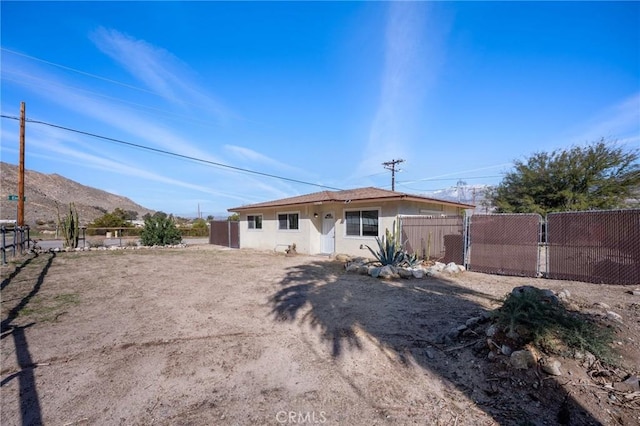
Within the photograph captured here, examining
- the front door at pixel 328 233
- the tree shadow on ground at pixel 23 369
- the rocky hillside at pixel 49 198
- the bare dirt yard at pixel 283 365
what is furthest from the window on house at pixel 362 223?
the rocky hillside at pixel 49 198

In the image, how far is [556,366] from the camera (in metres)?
2.89

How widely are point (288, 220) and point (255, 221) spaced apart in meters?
3.42

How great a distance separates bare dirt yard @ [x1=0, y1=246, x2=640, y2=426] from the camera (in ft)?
8.46

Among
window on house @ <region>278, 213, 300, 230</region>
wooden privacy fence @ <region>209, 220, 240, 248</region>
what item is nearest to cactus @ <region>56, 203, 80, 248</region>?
wooden privacy fence @ <region>209, 220, 240, 248</region>

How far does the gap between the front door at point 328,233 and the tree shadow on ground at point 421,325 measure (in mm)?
6134

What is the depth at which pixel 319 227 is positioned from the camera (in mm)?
15547

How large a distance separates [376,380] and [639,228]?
8.03 m

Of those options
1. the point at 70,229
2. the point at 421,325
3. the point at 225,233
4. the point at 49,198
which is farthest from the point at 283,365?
the point at 49,198

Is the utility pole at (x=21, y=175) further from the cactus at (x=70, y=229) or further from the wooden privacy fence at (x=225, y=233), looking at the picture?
the wooden privacy fence at (x=225, y=233)

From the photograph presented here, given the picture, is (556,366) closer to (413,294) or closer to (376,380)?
(376,380)

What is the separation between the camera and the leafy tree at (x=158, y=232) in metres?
19.2

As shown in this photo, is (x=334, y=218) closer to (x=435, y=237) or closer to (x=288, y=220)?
(x=288, y=220)

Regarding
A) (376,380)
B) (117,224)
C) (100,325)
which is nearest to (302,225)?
(100,325)

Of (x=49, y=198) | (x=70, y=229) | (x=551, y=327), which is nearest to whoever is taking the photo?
(x=551, y=327)
